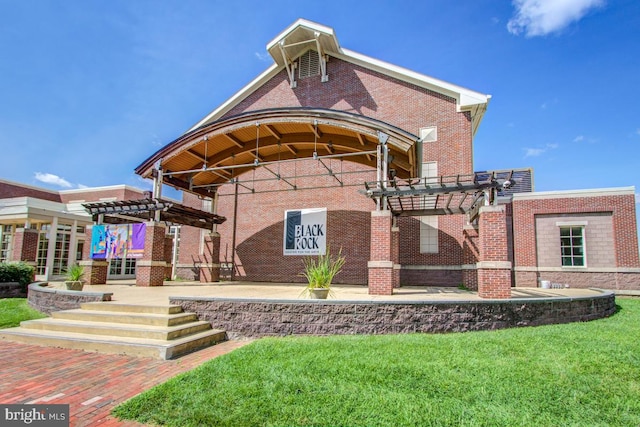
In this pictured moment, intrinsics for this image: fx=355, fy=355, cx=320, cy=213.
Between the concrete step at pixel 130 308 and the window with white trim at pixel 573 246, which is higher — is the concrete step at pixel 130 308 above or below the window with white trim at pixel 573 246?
below

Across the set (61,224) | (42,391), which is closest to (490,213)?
(42,391)

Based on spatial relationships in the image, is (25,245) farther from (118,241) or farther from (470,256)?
(470,256)

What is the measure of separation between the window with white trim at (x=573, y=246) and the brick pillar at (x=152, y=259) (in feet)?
55.5

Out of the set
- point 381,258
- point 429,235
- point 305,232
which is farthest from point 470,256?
point 305,232

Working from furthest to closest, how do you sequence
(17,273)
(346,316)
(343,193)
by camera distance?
(343,193)
(17,273)
(346,316)

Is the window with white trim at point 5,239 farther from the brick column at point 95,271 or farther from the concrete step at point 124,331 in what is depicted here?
the concrete step at point 124,331

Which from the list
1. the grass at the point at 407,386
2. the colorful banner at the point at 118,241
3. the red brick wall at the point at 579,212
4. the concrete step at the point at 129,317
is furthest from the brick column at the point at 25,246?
the red brick wall at the point at 579,212

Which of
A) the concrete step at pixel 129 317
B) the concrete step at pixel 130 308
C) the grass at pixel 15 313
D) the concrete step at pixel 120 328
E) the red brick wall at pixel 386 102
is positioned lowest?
the grass at pixel 15 313

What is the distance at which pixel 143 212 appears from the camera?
48.3ft

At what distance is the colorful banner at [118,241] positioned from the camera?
47.8 ft

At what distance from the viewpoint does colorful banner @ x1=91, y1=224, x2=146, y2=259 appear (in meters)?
14.6

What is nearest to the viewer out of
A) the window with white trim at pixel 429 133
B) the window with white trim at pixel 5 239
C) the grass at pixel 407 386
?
the grass at pixel 407 386

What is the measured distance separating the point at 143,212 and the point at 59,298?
20.0ft

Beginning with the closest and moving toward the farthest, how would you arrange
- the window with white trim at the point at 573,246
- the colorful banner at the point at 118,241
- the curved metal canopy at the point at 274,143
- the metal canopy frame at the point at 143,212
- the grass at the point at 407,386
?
the grass at the point at 407,386, the curved metal canopy at the point at 274,143, the metal canopy frame at the point at 143,212, the colorful banner at the point at 118,241, the window with white trim at the point at 573,246
